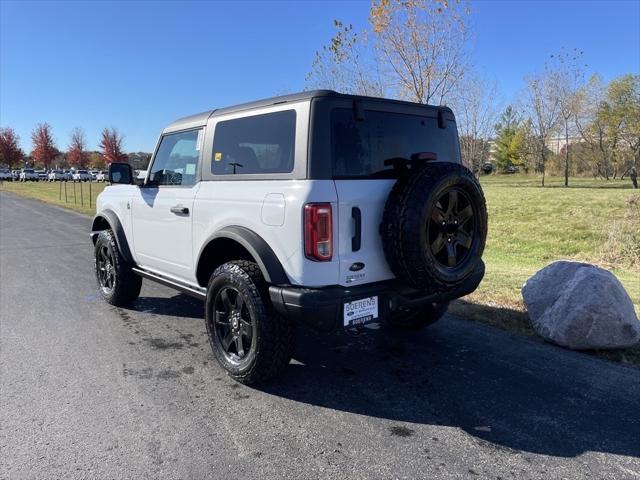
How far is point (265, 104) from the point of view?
12.1ft

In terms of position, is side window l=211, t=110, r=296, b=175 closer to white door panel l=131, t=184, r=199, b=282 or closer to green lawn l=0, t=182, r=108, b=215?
white door panel l=131, t=184, r=199, b=282

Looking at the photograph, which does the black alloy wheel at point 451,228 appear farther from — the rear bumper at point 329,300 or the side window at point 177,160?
the side window at point 177,160

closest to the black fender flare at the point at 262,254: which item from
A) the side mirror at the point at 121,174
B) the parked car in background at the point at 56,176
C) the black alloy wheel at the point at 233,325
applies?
the black alloy wheel at the point at 233,325

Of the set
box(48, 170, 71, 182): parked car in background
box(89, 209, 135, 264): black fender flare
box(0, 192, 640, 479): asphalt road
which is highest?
box(48, 170, 71, 182): parked car in background

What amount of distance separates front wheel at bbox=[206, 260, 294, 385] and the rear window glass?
40.5 inches

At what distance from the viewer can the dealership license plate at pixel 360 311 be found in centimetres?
328

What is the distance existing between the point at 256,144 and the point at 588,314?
3.20 m

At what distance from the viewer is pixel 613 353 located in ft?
14.1

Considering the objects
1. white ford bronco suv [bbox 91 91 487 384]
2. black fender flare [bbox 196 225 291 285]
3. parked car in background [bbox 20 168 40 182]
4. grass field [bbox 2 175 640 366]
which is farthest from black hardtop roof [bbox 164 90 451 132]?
parked car in background [bbox 20 168 40 182]

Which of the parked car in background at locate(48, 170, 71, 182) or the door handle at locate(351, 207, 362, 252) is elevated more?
the parked car in background at locate(48, 170, 71, 182)

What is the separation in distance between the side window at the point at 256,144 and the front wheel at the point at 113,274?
2.15 m

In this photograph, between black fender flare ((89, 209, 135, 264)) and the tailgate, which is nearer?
the tailgate

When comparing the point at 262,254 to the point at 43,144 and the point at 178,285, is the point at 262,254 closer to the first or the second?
the point at 178,285

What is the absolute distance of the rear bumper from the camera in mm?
3156
